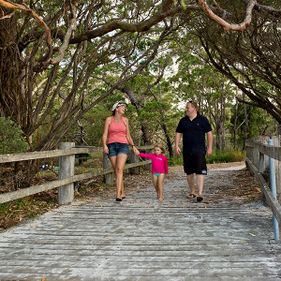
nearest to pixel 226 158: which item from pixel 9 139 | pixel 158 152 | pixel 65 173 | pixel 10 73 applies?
pixel 158 152

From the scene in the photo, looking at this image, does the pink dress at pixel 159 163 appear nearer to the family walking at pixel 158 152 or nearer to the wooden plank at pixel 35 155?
the family walking at pixel 158 152

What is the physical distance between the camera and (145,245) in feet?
16.0

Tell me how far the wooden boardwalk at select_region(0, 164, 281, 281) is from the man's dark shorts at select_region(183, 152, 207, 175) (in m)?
0.74

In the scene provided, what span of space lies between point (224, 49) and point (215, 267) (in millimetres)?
10019

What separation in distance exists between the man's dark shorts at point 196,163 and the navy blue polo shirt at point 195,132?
0.09 m

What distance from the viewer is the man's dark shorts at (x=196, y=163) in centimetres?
801

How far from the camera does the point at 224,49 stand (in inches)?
516

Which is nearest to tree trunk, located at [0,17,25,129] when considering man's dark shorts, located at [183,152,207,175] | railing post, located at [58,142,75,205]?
railing post, located at [58,142,75,205]

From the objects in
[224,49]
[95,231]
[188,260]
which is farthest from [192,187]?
[224,49]

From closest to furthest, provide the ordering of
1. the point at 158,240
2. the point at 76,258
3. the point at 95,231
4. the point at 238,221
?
1. the point at 76,258
2. the point at 158,240
3. the point at 95,231
4. the point at 238,221

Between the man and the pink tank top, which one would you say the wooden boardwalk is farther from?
the pink tank top

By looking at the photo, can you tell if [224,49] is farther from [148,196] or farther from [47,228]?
[47,228]

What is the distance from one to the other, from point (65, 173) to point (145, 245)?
3.31m

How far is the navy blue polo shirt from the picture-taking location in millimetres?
8117
